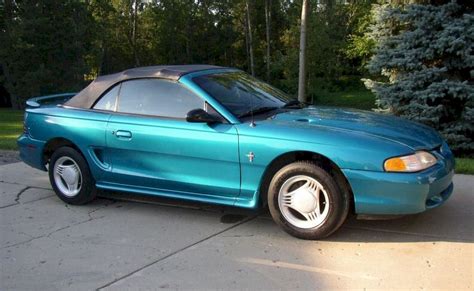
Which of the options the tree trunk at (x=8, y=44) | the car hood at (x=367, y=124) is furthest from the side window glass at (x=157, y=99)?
the tree trunk at (x=8, y=44)

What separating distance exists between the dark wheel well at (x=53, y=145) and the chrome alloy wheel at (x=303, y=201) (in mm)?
2427

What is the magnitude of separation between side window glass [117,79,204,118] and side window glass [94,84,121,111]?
0.25 ft

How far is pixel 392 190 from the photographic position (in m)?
4.19

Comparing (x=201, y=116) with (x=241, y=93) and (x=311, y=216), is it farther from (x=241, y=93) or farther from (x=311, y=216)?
(x=311, y=216)

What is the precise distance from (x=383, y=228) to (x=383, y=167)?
81 cm

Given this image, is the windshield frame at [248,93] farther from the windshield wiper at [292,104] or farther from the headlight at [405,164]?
the headlight at [405,164]

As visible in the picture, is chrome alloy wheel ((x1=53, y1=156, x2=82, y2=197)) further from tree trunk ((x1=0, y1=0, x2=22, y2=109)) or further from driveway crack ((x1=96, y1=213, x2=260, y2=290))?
tree trunk ((x1=0, y1=0, x2=22, y2=109))

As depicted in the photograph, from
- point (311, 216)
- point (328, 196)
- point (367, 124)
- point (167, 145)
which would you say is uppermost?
point (367, 124)

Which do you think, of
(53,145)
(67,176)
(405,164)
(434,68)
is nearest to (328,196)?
(405,164)

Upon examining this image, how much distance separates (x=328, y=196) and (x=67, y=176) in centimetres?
298

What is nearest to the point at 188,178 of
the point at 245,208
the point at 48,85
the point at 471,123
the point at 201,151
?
the point at 201,151

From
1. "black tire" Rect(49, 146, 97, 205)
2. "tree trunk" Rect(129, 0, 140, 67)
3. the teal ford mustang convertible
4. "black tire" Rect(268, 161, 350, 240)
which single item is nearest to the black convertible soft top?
the teal ford mustang convertible

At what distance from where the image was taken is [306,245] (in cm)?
441

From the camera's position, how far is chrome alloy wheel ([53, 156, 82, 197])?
5.77m
